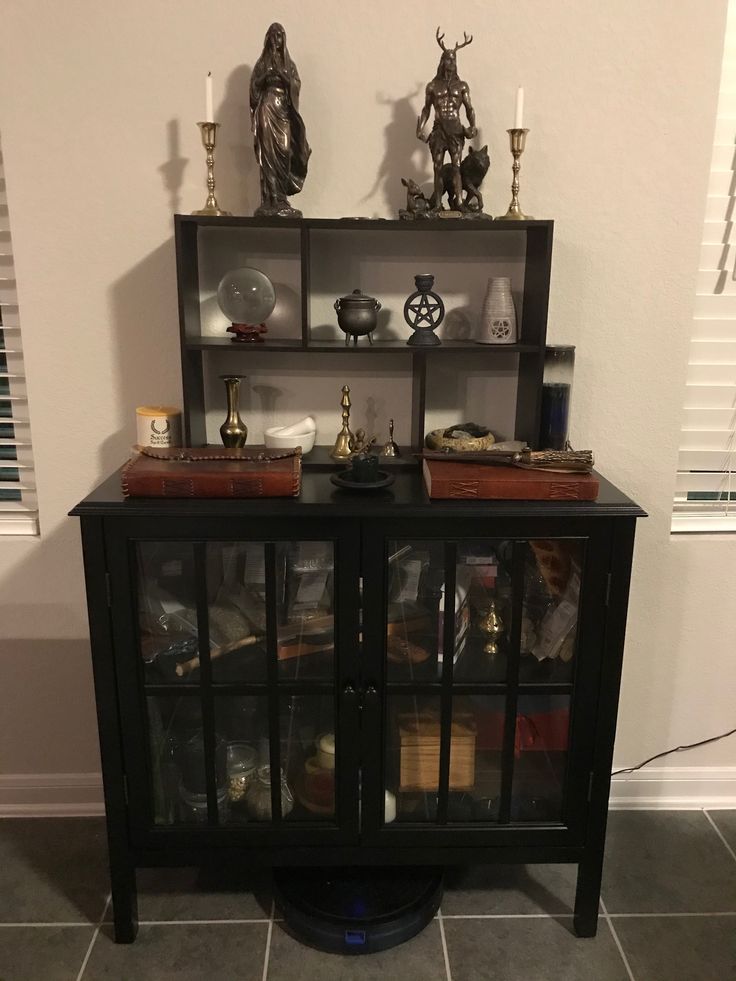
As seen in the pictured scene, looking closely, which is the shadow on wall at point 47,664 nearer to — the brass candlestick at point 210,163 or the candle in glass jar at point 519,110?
the brass candlestick at point 210,163

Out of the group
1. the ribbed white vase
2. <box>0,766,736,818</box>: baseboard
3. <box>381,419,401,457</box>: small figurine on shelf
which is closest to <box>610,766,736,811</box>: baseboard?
<box>0,766,736,818</box>: baseboard

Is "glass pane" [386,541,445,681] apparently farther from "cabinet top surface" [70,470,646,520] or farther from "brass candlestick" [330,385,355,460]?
"brass candlestick" [330,385,355,460]

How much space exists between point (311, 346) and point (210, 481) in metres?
0.37


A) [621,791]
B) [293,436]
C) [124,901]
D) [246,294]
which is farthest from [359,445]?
[621,791]

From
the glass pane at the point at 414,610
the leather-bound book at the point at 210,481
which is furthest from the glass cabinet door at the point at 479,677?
the leather-bound book at the point at 210,481

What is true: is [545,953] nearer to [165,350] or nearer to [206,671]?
[206,671]

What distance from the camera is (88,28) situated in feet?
5.32

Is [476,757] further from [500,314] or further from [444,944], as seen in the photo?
[500,314]

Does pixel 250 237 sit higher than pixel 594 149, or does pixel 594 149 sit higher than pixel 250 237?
pixel 594 149

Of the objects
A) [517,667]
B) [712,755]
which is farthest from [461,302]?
[712,755]

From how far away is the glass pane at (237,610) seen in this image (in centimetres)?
148

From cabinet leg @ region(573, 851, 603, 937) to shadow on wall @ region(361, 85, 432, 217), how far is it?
1.51m

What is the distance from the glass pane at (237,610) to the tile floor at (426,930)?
0.62 meters

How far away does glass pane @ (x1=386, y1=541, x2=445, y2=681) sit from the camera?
149cm
